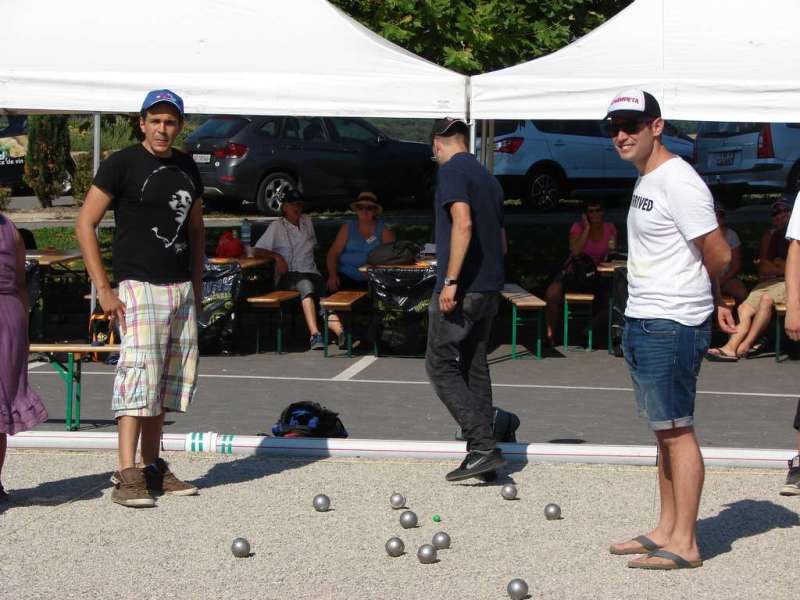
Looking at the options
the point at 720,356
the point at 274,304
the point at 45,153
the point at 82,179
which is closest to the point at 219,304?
the point at 274,304

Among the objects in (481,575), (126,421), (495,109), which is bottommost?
(481,575)

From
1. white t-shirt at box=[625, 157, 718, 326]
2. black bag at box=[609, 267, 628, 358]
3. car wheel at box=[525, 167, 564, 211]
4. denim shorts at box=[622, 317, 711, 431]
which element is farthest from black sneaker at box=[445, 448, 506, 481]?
car wheel at box=[525, 167, 564, 211]

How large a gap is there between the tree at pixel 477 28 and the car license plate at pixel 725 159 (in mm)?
5728

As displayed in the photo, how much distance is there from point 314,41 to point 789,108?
155 inches

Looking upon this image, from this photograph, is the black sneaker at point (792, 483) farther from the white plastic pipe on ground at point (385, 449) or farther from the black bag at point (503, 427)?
the black bag at point (503, 427)

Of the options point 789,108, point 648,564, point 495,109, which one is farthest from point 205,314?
point 648,564

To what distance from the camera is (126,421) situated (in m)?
6.16

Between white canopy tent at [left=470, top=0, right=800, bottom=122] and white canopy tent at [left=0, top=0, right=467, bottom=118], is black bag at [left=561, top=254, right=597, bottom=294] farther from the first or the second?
white canopy tent at [left=0, top=0, right=467, bottom=118]

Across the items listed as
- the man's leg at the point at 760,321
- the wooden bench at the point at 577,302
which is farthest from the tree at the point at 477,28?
the man's leg at the point at 760,321

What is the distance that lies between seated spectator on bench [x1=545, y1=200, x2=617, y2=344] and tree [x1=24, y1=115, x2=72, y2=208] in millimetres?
14495

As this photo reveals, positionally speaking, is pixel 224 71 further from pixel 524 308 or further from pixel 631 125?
pixel 631 125

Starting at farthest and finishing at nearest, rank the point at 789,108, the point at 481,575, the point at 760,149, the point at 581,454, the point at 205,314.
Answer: the point at 760,149, the point at 205,314, the point at 789,108, the point at 581,454, the point at 481,575

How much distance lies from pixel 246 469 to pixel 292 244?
613 cm

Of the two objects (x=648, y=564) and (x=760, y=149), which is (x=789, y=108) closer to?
(x=648, y=564)
